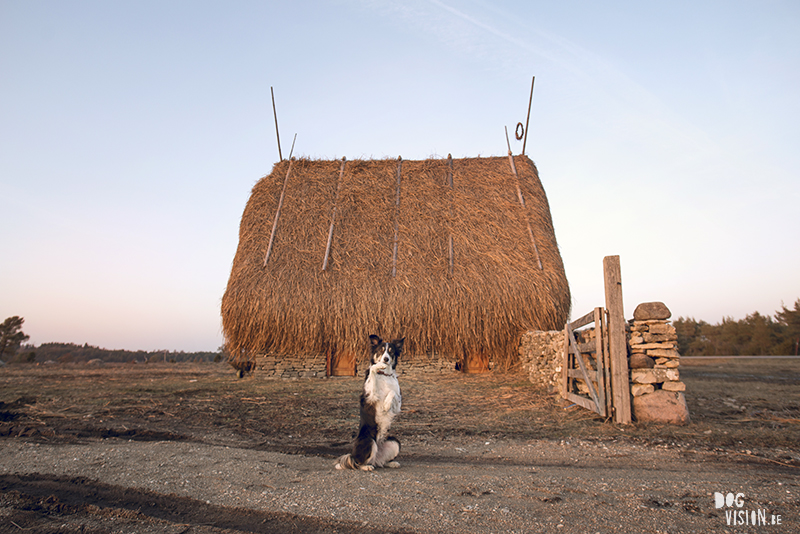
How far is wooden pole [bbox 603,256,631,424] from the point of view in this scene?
558 cm

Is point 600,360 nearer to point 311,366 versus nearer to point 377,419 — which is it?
point 377,419

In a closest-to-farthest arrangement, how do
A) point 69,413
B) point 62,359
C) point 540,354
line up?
point 69,413
point 540,354
point 62,359

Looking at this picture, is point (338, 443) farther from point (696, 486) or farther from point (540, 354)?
point (540, 354)

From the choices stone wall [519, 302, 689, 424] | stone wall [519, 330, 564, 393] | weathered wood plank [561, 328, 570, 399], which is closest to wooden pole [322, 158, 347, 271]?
stone wall [519, 330, 564, 393]

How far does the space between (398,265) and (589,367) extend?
6461 mm

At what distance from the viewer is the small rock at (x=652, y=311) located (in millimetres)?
5656

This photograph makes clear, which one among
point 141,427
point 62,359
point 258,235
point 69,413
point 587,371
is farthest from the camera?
point 62,359

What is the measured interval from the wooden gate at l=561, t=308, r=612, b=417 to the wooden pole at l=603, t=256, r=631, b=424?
0.13 metres

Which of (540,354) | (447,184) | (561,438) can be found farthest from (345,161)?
(561,438)

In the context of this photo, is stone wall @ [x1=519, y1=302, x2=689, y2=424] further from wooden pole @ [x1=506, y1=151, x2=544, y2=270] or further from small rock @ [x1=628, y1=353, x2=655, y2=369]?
wooden pole @ [x1=506, y1=151, x2=544, y2=270]

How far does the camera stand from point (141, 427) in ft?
17.7

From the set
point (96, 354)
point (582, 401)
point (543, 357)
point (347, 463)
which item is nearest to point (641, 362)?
point (582, 401)

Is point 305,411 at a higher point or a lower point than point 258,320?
lower

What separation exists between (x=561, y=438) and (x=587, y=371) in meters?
1.92
